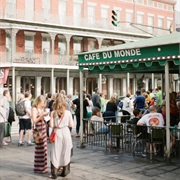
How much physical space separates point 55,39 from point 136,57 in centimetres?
2496

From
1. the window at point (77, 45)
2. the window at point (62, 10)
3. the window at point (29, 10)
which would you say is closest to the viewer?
the window at point (29, 10)

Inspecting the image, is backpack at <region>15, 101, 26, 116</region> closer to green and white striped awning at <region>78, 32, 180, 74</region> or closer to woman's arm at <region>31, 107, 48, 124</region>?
green and white striped awning at <region>78, 32, 180, 74</region>

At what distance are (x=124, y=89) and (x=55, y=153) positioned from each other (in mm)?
31048

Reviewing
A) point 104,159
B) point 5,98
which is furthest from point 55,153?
point 5,98

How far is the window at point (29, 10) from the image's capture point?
30745 millimetres

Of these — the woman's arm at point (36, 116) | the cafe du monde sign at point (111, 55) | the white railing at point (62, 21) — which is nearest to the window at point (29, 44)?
the white railing at point (62, 21)

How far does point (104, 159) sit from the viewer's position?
9492mm

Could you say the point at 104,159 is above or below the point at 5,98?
below

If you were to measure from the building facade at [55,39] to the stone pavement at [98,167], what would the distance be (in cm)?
1722

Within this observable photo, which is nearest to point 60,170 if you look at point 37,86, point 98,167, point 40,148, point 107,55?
point 40,148

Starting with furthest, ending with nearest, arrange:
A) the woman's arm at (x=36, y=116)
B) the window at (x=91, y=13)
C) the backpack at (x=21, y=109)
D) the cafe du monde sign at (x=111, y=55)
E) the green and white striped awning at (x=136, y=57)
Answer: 1. the window at (x=91, y=13)
2. the backpack at (x=21, y=109)
3. the cafe du monde sign at (x=111, y=55)
4. the green and white striped awning at (x=136, y=57)
5. the woman's arm at (x=36, y=116)

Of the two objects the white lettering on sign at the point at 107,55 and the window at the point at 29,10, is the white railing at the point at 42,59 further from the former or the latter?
the white lettering on sign at the point at 107,55

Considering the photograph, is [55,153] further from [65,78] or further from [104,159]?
[65,78]

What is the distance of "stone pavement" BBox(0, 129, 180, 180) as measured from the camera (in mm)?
7746
